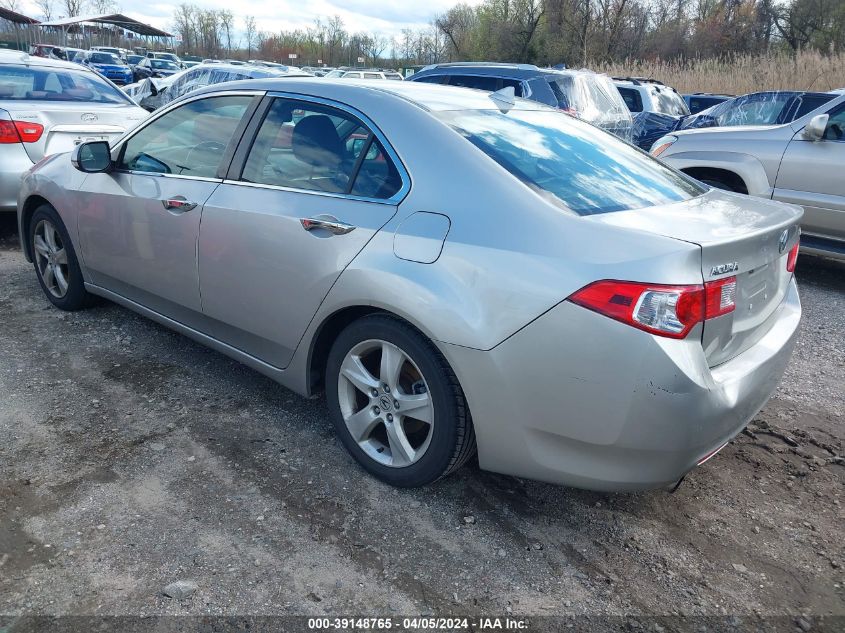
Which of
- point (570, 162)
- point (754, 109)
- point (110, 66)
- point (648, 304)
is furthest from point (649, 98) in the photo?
point (110, 66)

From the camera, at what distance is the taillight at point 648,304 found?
Result: 208 cm

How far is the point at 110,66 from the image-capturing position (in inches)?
1326

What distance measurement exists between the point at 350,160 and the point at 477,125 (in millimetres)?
561

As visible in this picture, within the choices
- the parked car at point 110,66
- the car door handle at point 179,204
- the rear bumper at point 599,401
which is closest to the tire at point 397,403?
the rear bumper at point 599,401

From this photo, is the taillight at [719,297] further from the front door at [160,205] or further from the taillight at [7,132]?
the taillight at [7,132]

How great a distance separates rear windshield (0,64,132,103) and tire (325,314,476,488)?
539 cm

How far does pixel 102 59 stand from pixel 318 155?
126ft

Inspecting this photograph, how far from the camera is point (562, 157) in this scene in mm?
2828

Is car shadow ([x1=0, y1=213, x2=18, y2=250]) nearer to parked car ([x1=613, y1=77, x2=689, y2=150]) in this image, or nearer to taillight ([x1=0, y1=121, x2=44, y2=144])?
taillight ([x1=0, y1=121, x2=44, y2=144])

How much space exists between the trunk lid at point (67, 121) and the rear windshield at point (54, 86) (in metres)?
0.27

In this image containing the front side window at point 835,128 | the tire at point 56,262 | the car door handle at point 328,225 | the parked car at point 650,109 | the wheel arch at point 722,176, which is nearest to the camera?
the car door handle at point 328,225

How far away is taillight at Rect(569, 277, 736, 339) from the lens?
2.08 metres

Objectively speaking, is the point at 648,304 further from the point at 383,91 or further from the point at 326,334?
the point at 383,91

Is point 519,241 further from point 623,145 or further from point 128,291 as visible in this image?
point 128,291
